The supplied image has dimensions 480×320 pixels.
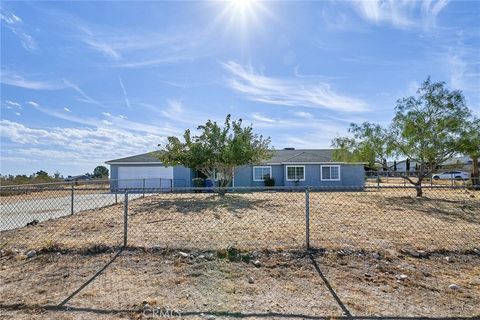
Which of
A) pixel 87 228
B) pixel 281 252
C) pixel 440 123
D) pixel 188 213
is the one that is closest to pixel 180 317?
pixel 281 252

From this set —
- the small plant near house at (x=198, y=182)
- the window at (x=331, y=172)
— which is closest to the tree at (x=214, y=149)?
the small plant near house at (x=198, y=182)

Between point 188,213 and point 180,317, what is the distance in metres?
7.56

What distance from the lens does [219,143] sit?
1756 cm

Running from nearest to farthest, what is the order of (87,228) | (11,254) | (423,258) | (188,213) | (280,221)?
(423,258) → (11,254) → (87,228) → (280,221) → (188,213)

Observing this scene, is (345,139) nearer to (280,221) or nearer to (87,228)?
(280,221)

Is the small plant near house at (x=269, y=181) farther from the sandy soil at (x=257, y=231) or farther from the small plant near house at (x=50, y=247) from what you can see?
the small plant near house at (x=50, y=247)

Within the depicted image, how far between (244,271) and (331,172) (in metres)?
22.5

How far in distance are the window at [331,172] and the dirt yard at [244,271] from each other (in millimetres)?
17781

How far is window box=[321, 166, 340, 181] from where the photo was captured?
2575 centimetres

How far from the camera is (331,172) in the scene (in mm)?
25797

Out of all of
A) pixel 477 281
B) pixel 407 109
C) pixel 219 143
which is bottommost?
pixel 477 281

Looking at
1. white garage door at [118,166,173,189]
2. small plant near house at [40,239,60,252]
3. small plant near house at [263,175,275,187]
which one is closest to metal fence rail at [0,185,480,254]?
small plant near house at [40,239,60,252]

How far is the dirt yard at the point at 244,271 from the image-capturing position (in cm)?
352

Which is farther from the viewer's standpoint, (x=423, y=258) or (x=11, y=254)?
(x=11, y=254)
